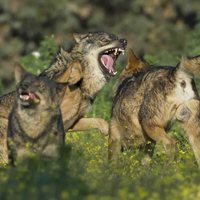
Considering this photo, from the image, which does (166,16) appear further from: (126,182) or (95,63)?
(126,182)

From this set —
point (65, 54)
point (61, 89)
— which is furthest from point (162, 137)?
point (65, 54)

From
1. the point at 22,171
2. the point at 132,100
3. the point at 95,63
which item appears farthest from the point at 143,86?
the point at 22,171

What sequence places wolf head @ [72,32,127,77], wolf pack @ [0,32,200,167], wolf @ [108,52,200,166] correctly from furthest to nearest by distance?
1. wolf head @ [72,32,127,77]
2. wolf @ [108,52,200,166]
3. wolf pack @ [0,32,200,167]

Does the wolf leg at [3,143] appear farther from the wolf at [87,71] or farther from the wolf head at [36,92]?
the wolf head at [36,92]

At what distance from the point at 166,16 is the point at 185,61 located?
1947 centimetres

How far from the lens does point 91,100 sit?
14461mm

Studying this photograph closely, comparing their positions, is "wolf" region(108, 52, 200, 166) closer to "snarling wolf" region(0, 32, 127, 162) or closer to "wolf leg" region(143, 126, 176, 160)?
"wolf leg" region(143, 126, 176, 160)

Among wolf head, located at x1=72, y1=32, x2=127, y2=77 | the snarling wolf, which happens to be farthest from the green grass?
wolf head, located at x1=72, y1=32, x2=127, y2=77

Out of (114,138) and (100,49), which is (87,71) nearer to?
(100,49)

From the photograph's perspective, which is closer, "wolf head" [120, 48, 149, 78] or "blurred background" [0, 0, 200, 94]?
"wolf head" [120, 48, 149, 78]

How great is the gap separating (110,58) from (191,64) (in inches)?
101

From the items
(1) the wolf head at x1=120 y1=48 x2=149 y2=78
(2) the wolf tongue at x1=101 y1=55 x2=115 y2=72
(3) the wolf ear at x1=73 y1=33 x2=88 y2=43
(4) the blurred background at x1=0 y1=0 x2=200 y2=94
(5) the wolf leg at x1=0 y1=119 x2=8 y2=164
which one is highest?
(3) the wolf ear at x1=73 y1=33 x2=88 y2=43

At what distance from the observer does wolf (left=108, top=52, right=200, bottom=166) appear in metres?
12.6

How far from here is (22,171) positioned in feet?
32.7
